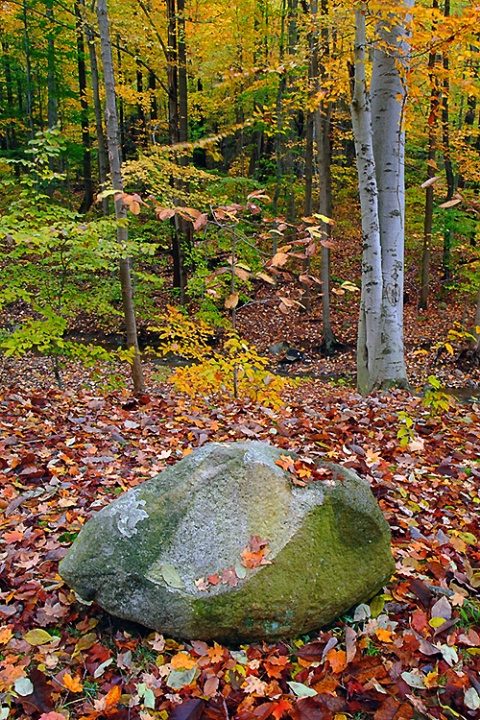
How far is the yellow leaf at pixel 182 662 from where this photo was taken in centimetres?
208

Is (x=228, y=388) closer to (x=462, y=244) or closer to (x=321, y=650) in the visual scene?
(x=321, y=650)

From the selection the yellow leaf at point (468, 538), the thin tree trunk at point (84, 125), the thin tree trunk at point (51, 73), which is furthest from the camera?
the thin tree trunk at point (84, 125)

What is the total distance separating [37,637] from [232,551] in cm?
95

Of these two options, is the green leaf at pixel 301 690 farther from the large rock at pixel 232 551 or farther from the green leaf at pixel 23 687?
the green leaf at pixel 23 687

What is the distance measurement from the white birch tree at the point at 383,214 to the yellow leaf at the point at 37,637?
5.26m

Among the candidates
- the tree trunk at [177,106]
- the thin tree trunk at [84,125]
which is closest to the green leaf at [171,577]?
the tree trunk at [177,106]

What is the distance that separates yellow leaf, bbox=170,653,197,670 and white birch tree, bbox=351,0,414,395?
199 inches

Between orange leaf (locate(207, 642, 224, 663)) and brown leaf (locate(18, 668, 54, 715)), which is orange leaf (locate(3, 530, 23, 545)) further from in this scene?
orange leaf (locate(207, 642, 224, 663))

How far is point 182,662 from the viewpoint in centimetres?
210

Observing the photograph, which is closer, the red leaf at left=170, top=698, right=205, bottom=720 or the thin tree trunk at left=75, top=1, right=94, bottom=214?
the red leaf at left=170, top=698, right=205, bottom=720

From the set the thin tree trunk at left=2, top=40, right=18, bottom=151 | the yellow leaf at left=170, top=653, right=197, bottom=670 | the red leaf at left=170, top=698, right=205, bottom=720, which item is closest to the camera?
the red leaf at left=170, top=698, right=205, bottom=720

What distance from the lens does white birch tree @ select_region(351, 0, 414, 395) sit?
6.07m

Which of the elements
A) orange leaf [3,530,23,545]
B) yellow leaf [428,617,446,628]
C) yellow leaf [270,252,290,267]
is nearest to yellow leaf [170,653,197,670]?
yellow leaf [428,617,446,628]

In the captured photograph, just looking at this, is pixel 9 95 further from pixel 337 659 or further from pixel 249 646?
A: pixel 337 659
